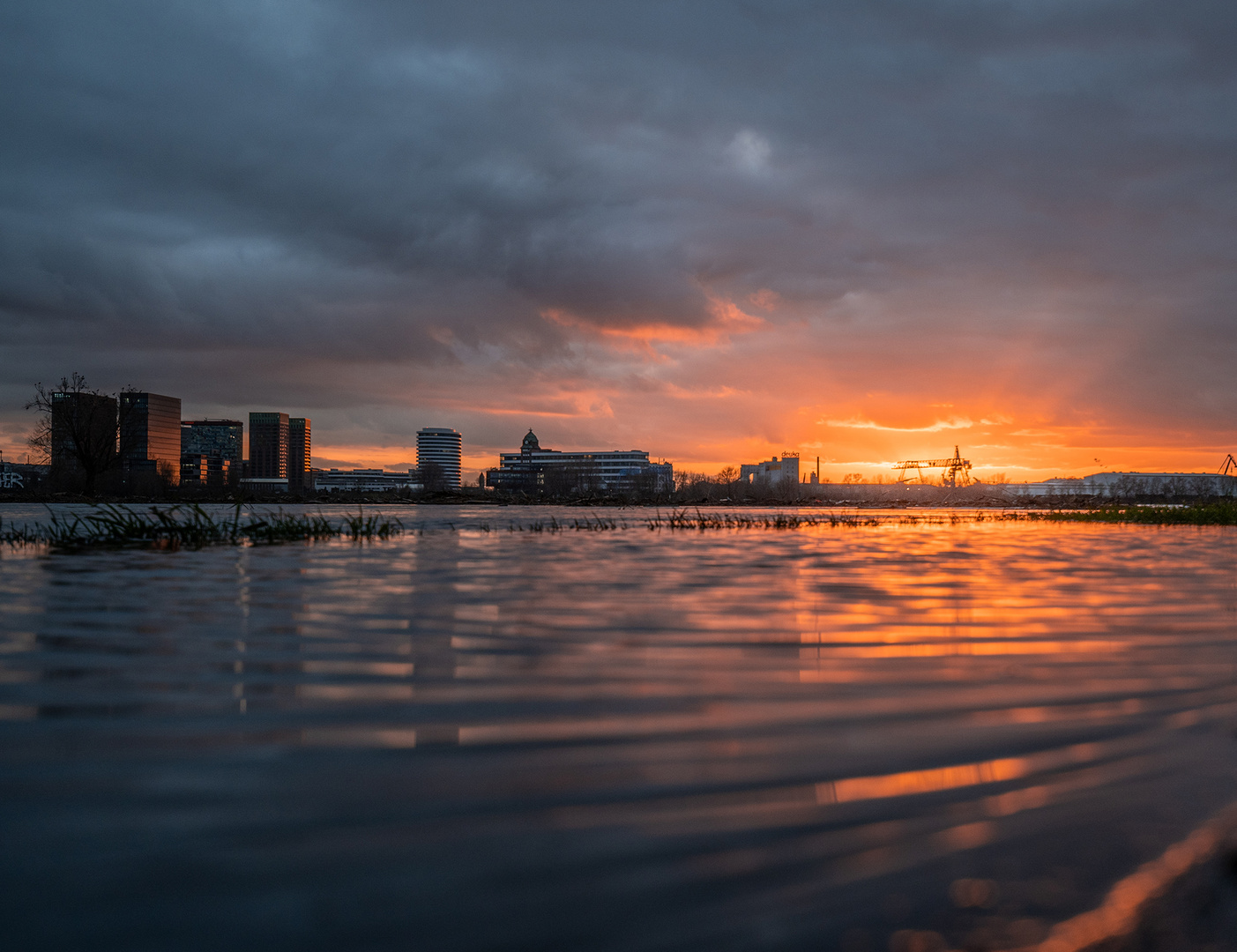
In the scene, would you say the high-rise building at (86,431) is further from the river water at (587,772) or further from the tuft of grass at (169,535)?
the river water at (587,772)

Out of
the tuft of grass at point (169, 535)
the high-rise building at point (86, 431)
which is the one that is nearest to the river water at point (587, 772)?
the tuft of grass at point (169, 535)

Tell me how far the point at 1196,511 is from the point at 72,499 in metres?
84.9

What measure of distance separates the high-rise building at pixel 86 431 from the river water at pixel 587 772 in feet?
252

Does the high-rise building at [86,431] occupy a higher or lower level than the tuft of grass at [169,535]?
higher

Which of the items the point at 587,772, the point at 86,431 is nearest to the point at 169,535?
the point at 587,772

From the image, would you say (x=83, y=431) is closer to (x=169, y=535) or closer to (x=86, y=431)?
(x=86, y=431)

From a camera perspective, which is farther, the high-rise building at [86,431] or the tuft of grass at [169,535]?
the high-rise building at [86,431]

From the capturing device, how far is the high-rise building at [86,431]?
7138 centimetres

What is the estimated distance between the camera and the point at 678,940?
8.11 feet

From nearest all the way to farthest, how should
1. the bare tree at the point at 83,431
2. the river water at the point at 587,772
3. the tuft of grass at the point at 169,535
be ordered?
the river water at the point at 587,772 < the tuft of grass at the point at 169,535 < the bare tree at the point at 83,431

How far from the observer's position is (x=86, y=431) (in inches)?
2815

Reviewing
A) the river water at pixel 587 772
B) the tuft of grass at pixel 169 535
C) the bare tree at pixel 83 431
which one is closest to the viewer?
the river water at pixel 587 772

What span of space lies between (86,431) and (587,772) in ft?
280

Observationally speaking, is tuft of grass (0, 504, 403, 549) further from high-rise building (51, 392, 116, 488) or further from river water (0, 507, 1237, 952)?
high-rise building (51, 392, 116, 488)
